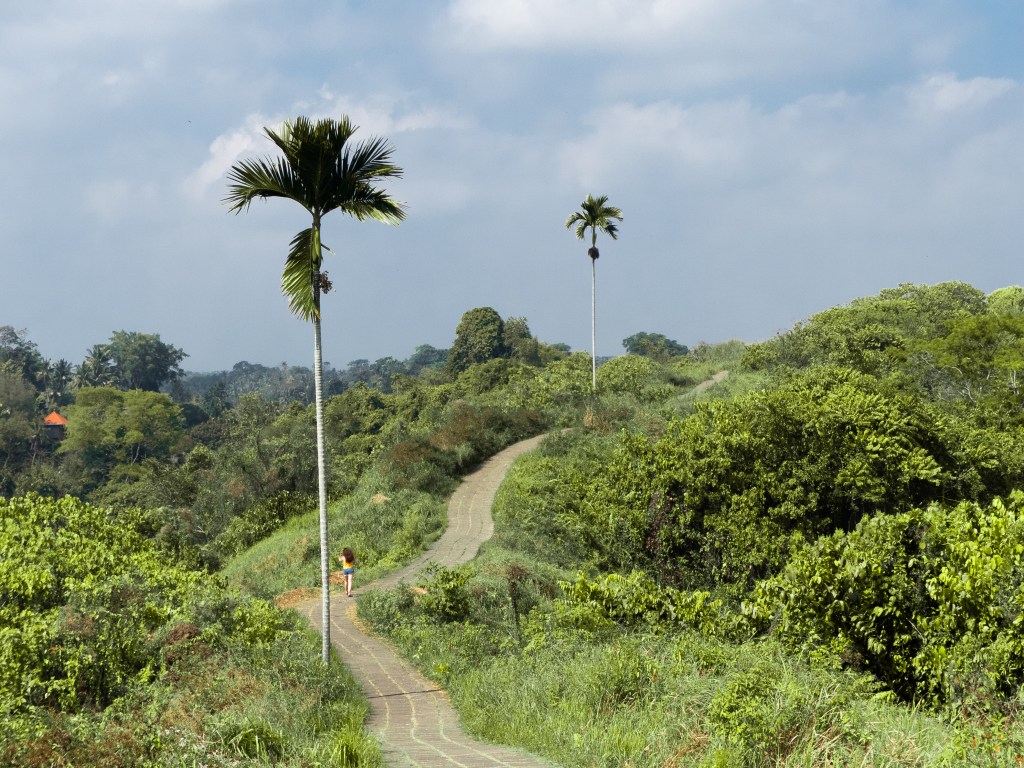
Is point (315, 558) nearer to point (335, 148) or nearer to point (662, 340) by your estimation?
point (335, 148)

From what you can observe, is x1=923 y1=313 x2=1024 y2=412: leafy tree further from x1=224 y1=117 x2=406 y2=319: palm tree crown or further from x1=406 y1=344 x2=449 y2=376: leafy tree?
x1=406 y1=344 x2=449 y2=376: leafy tree

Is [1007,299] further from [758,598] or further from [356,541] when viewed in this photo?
[758,598]

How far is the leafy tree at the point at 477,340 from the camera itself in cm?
7756

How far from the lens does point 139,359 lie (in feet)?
314

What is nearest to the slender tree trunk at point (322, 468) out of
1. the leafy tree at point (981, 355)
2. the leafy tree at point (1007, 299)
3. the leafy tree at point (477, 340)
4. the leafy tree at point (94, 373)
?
the leafy tree at point (981, 355)

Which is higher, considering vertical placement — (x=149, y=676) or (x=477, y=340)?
(x=477, y=340)

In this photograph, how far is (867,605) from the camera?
339 inches

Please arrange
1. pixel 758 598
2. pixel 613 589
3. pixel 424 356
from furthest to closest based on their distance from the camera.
Answer: pixel 424 356 → pixel 613 589 → pixel 758 598

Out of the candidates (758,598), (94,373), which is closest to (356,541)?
(758,598)

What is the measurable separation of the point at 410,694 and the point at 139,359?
94395mm

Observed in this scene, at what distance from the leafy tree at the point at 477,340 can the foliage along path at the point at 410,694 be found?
181 ft

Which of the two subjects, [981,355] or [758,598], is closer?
[758,598]

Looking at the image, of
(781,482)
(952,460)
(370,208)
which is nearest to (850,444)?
(781,482)

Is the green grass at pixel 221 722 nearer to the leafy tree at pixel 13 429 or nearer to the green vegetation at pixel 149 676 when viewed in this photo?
the green vegetation at pixel 149 676
